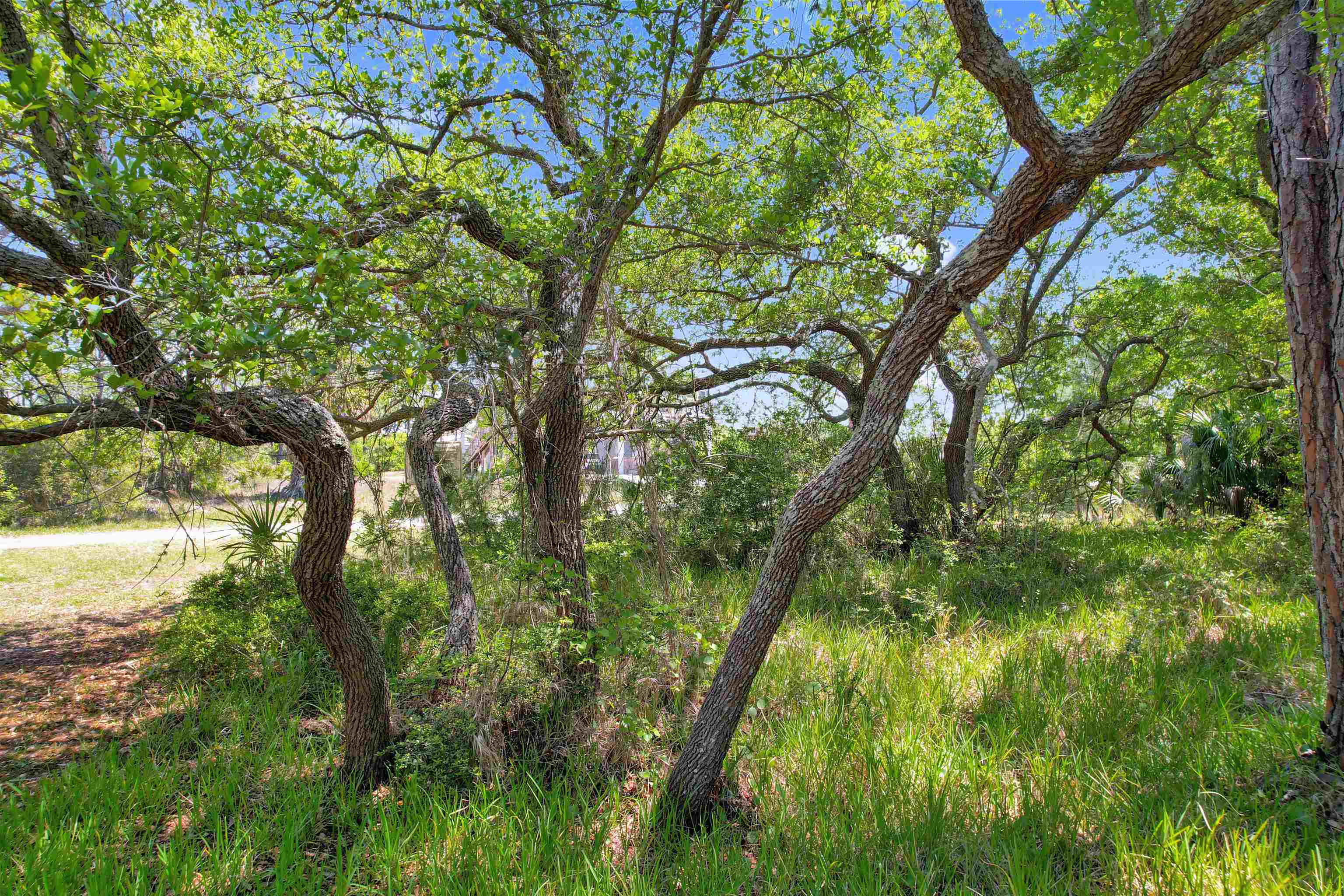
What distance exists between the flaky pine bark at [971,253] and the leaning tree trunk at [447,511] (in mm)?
2210

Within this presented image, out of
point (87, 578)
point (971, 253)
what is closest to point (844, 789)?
point (971, 253)

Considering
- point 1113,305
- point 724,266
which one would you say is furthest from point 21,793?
point 1113,305

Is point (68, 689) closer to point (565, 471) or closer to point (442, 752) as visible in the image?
point (442, 752)

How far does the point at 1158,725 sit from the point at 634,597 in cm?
396

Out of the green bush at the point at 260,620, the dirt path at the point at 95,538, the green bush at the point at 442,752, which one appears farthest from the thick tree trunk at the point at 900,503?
the dirt path at the point at 95,538

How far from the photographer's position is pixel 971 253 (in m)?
2.88

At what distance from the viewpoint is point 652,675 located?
4.48 metres

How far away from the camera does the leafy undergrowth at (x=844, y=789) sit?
2650mm

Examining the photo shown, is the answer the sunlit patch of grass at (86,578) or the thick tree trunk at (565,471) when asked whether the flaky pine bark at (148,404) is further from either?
the sunlit patch of grass at (86,578)

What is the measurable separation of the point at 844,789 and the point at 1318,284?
11.4 feet

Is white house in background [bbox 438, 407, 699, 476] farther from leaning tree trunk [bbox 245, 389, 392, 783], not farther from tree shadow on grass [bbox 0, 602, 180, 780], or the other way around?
tree shadow on grass [bbox 0, 602, 180, 780]

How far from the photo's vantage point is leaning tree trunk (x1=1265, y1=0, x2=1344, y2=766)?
283cm

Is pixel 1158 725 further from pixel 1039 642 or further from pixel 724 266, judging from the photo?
pixel 724 266

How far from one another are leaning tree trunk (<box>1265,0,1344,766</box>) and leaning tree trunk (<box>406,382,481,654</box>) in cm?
489
